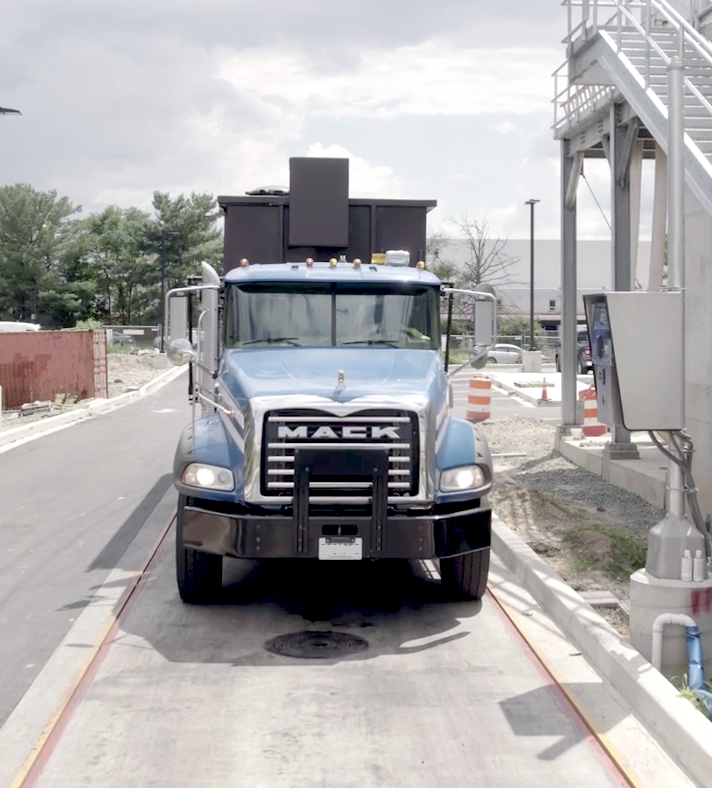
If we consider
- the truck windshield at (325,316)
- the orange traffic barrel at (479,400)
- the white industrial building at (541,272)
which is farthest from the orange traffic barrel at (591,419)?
the white industrial building at (541,272)

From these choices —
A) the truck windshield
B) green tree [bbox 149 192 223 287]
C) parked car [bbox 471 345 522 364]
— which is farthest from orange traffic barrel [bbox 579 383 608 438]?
green tree [bbox 149 192 223 287]

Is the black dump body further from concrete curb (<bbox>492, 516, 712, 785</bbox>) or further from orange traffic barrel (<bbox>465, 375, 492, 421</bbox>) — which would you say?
orange traffic barrel (<bbox>465, 375, 492, 421</bbox>)

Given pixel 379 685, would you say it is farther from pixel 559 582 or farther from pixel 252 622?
pixel 559 582

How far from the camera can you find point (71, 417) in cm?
2431

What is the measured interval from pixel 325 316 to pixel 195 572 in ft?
7.95

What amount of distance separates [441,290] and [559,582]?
9.07ft

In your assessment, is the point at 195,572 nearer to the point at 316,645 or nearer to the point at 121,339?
the point at 316,645

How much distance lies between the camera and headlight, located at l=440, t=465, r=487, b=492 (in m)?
7.42

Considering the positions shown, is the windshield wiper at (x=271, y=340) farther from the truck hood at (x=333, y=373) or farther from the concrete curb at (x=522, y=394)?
the concrete curb at (x=522, y=394)

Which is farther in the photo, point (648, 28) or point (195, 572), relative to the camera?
point (648, 28)

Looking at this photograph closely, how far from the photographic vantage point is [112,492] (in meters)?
13.6

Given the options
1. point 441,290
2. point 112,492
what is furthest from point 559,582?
point 112,492

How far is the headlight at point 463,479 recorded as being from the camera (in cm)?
742

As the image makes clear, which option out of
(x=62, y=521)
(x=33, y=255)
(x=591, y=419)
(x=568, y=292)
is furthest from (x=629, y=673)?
(x=33, y=255)
